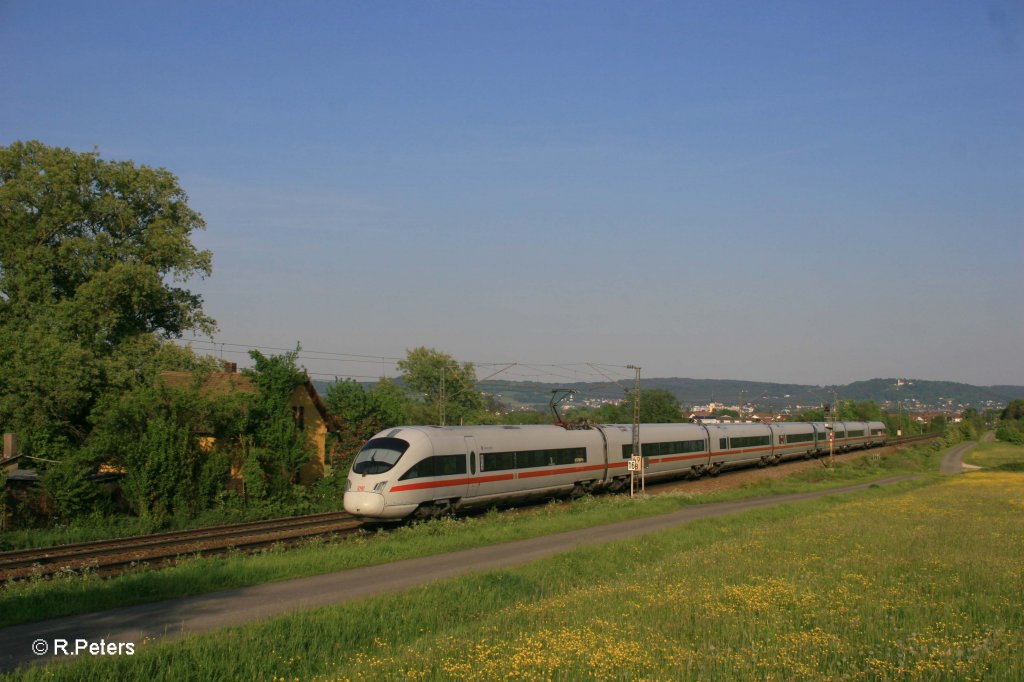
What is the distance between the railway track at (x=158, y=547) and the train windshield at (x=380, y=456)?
2.01 m

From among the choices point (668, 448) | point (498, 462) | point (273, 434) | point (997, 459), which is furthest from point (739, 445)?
point (997, 459)

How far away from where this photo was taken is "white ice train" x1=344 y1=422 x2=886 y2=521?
26.2m

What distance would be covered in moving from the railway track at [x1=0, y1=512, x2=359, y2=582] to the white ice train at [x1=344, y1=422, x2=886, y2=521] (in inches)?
80.4

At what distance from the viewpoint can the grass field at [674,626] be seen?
9383 millimetres

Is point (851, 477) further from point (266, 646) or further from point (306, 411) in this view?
point (266, 646)

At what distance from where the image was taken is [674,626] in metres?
11.3

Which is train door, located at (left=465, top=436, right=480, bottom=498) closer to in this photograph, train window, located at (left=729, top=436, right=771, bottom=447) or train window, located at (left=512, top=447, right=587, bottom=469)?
train window, located at (left=512, top=447, right=587, bottom=469)

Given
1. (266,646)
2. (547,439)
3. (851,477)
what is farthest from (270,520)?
(851,477)

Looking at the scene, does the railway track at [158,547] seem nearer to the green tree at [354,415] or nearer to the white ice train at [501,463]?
the white ice train at [501,463]

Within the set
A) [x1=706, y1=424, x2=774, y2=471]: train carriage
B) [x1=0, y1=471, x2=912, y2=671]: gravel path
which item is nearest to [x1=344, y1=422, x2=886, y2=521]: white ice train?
[x1=706, y1=424, x2=774, y2=471]: train carriage

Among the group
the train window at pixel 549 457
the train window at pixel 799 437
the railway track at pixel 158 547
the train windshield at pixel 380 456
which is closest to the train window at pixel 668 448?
the train window at pixel 549 457

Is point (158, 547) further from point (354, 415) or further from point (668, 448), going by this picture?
point (668, 448)

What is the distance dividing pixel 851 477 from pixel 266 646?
171 ft

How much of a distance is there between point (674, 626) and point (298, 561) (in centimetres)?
1012
